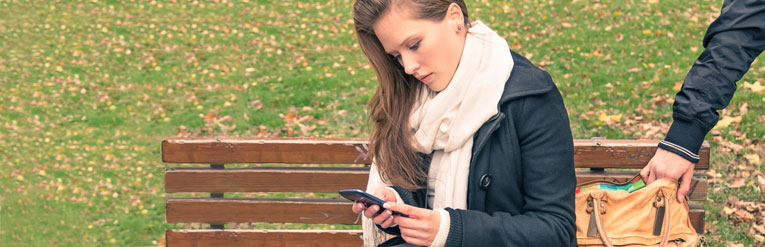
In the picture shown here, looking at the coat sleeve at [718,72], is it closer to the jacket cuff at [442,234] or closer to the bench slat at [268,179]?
the jacket cuff at [442,234]

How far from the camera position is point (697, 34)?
9.09 meters

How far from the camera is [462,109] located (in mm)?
2561

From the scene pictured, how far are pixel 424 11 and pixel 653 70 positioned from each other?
20.3ft

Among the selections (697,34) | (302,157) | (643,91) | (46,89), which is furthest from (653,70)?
(46,89)

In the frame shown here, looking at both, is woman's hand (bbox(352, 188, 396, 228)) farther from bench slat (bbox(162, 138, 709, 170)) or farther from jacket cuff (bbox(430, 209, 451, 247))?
bench slat (bbox(162, 138, 709, 170))

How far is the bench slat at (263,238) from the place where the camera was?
3.94 meters

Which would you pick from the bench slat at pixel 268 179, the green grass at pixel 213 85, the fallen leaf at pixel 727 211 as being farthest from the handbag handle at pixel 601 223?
the fallen leaf at pixel 727 211

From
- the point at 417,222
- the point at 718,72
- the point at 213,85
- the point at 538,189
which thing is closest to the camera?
the point at 417,222

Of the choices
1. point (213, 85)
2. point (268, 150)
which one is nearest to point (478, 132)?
point (268, 150)

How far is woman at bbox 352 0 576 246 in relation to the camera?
2457 mm

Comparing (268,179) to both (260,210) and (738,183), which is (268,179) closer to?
(260,210)

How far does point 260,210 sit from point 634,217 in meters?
1.91

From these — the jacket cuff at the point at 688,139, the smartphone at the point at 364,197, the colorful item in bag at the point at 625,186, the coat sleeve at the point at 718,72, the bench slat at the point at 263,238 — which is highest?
the coat sleeve at the point at 718,72

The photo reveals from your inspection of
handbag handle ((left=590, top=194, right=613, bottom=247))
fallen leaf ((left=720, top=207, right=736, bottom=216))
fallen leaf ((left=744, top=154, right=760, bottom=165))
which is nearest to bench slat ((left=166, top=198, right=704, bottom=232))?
handbag handle ((left=590, top=194, right=613, bottom=247))
